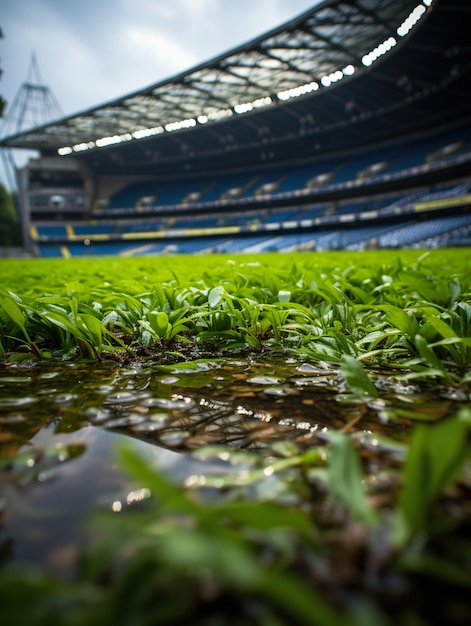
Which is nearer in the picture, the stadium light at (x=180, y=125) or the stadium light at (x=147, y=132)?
the stadium light at (x=180, y=125)

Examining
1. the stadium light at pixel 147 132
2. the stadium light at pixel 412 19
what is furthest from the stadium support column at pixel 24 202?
the stadium light at pixel 412 19

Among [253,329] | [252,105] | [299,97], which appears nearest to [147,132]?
[252,105]

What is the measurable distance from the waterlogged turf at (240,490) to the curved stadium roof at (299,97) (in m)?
17.5

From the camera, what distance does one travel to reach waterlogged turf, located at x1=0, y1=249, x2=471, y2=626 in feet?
0.92

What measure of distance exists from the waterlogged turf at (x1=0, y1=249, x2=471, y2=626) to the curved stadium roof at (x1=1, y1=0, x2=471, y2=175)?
57.6ft

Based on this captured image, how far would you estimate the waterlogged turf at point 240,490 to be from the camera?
280 millimetres

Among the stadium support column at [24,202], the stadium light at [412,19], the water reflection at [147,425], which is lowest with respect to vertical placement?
the water reflection at [147,425]

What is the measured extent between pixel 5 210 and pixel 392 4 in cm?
3523

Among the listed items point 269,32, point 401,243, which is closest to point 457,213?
point 401,243

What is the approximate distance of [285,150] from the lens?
29094 millimetres

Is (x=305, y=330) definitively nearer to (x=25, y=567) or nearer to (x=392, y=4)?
(x=25, y=567)

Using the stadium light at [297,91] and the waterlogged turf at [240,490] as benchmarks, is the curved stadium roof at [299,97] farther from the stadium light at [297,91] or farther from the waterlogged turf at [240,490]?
the waterlogged turf at [240,490]

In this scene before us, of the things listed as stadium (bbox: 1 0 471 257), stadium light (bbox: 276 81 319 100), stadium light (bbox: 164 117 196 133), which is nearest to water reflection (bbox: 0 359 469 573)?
stadium (bbox: 1 0 471 257)

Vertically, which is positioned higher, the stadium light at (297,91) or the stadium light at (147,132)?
the stadium light at (147,132)
